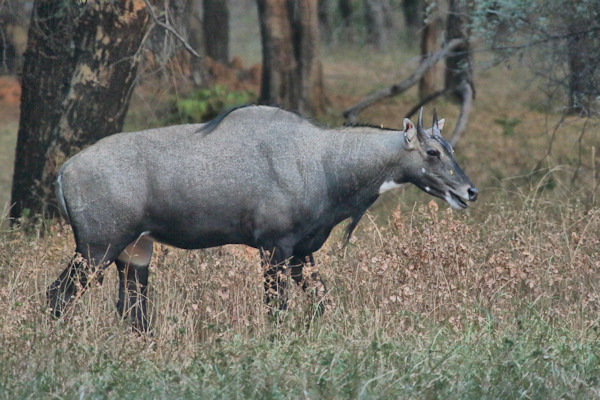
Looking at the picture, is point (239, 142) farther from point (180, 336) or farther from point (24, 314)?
point (24, 314)

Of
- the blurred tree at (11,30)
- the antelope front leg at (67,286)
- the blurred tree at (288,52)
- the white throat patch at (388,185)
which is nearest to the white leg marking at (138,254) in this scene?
the antelope front leg at (67,286)

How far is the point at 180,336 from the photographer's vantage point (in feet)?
23.5

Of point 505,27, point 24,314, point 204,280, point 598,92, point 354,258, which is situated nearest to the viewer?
point 24,314

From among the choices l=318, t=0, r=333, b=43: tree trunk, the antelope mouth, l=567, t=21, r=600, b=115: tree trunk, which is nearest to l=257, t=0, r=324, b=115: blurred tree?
l=567, t=21, r=600, b=115: tree trunk

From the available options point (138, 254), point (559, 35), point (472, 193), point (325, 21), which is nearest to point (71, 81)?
point (138, 254)

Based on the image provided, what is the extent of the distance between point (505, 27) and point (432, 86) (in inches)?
277

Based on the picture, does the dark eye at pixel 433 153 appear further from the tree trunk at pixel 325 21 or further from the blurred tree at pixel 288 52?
the tree trunk at pixel 325 21


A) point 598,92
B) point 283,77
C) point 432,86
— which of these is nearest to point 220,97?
point 283,77

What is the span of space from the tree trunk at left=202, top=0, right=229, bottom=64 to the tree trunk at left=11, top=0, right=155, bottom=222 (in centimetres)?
1116

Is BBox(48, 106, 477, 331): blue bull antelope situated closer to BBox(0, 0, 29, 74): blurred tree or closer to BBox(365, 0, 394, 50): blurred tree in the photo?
BBox(0, 0, 29, 74): blurred tree

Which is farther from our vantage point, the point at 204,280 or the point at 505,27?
the point at 505,27

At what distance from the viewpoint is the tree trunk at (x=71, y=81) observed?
1044 centimetres

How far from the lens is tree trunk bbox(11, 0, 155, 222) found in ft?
34.2

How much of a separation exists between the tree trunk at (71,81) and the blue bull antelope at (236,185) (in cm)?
286
